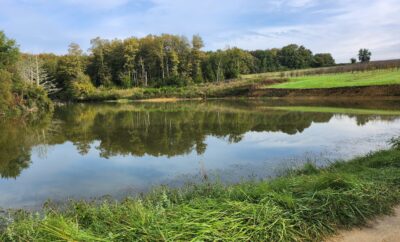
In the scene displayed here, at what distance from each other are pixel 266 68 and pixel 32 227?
9323cm

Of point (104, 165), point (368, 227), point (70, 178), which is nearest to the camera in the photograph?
point (368, 227)

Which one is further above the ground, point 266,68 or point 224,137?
point 266,68

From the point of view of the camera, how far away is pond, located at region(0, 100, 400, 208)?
9977mm

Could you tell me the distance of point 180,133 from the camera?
63.7 feet

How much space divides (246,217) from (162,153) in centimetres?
951

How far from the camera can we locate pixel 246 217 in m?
4.71

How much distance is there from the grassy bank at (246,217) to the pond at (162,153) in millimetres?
3594

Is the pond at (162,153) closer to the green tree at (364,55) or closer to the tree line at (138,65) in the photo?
the tree line at (138,65)

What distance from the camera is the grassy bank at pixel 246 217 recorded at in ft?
14.1

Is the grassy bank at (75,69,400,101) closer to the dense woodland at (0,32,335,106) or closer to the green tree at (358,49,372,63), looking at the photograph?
the dense woodland at (0,32,335,106)

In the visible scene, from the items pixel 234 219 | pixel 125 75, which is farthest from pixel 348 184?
pixel 125 75

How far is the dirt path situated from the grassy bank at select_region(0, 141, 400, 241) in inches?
5.3

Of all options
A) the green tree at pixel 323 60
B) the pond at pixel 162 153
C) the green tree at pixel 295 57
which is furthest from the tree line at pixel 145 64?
the pond at pixel 162 153

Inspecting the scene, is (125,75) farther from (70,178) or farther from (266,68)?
(70,178)
